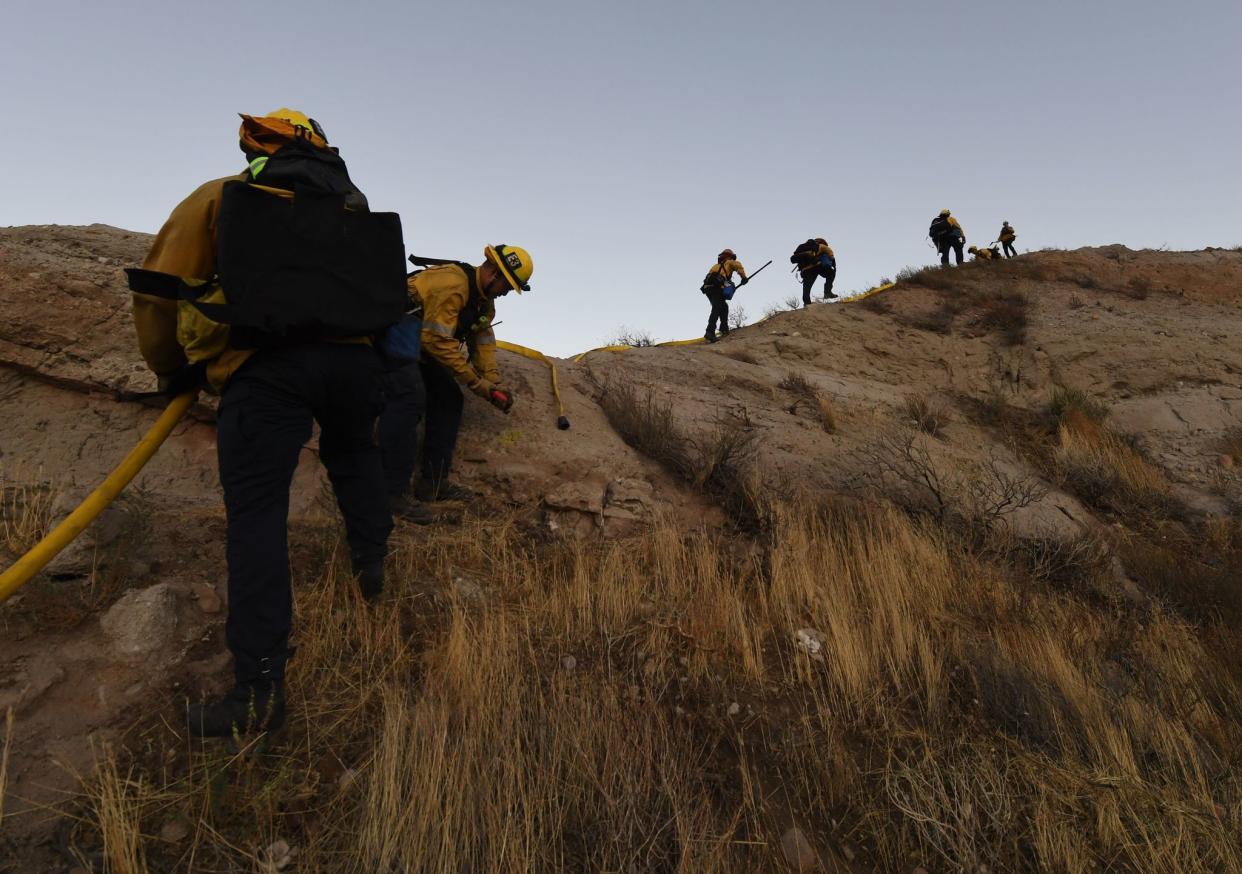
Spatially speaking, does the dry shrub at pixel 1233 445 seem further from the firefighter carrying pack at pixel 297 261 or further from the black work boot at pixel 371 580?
the firefighter carrying pack at pixel 297 261

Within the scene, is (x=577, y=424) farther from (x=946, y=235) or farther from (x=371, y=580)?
(x=946, y=235)

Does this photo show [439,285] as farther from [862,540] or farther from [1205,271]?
[1205,271]

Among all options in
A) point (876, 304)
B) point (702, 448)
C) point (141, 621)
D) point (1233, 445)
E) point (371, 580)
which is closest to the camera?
point (141, 621)

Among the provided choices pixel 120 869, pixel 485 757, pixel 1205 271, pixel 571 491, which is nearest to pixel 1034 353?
pixel 1205 271

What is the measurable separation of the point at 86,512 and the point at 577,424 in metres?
3.65

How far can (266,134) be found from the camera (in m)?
2.33

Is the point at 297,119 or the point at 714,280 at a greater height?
the point at 714,280

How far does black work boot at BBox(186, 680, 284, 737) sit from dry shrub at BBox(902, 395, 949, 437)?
6.52 meters

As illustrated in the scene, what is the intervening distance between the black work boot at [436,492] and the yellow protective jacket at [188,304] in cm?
218

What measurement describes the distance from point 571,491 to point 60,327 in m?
3.39

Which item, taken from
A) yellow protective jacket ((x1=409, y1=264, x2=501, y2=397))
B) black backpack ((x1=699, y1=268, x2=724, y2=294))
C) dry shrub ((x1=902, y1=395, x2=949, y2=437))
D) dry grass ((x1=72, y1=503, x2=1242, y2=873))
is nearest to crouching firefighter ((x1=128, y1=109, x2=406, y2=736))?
dry grass ((x1=72, y1=503, x2=1242, y2=873))

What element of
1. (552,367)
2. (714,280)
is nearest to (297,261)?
(552,367)

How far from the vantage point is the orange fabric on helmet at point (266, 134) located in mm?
2318

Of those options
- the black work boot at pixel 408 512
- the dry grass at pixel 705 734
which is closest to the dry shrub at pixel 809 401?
the dry grass at pixel 705 734
